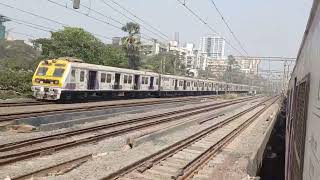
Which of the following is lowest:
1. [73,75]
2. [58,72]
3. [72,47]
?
[73,75]

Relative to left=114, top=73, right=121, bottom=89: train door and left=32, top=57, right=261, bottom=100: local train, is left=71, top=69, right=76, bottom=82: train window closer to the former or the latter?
left=32, top=57, right=261, bottom=100: local train

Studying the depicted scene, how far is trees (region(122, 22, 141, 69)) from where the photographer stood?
2601 inches

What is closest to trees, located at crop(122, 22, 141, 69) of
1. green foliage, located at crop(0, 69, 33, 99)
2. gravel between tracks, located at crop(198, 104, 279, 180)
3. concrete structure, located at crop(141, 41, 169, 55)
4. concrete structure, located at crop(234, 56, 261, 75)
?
concrete structure, located at crop(141, 41, 169, 55)

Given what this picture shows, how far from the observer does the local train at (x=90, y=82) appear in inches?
1019

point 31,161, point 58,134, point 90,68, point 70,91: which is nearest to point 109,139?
point 58,134

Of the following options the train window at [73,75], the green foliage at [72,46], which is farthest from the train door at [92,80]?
the green foliage at [72,46]

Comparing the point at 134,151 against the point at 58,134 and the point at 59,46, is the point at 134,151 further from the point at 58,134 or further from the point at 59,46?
the point at 59,46

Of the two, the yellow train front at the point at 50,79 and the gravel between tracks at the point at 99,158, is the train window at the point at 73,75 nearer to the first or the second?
the yellow train front at the point at 50,79

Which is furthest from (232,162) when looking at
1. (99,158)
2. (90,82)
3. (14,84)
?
(14,84)

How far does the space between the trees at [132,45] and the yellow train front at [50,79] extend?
39.4 meters

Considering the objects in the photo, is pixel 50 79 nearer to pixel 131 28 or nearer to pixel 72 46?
pixel 72 46

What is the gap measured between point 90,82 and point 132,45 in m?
39.5

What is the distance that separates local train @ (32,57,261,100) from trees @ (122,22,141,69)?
19.2 m

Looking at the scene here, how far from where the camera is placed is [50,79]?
2583 cm
